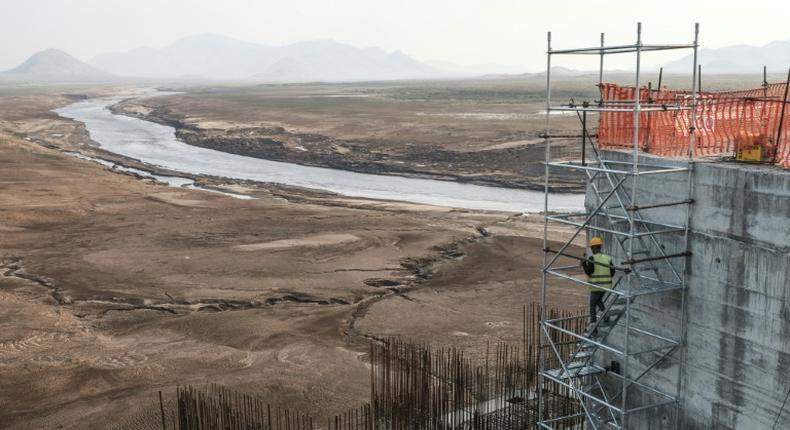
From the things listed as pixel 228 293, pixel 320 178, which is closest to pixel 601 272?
pixel 228 293

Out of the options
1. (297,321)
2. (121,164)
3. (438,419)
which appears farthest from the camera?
(121,164)

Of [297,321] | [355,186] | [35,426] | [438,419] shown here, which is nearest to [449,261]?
[297,321]

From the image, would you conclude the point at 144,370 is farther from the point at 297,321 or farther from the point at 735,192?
the point at 735,192

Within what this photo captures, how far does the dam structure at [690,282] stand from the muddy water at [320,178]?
26.3m

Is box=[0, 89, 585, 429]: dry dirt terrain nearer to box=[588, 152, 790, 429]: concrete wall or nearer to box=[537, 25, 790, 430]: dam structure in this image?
box=[537, 25, 790, 430]: dam structure

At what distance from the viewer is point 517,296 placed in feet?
80.0

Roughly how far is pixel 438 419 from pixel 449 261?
1350cm

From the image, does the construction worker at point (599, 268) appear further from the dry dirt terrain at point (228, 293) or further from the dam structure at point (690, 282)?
the dry dirt terrain at point (228, 293)

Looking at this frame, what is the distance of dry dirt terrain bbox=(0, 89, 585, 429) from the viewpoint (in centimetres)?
1812

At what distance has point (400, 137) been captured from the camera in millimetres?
66625

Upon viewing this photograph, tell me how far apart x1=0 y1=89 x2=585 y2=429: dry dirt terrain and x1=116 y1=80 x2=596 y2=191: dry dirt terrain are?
1480cm

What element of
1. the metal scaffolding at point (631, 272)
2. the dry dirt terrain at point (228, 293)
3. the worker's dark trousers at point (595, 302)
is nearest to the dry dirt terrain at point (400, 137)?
the dry dirt terrain at point (228, 293)

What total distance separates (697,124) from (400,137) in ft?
178

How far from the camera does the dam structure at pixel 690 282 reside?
402 inches
